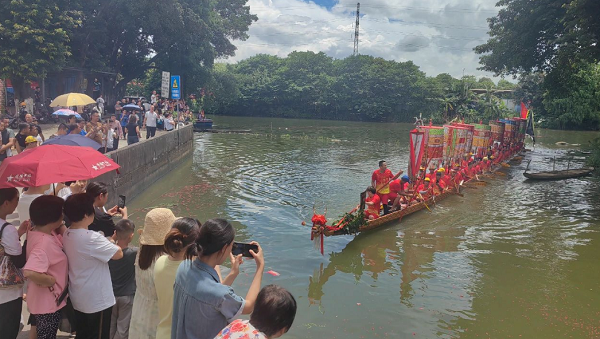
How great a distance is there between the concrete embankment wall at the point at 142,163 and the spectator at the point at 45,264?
24.8ft

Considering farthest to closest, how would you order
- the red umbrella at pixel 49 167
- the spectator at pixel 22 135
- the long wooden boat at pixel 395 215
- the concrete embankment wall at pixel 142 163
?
the concrete embankment wall at pixel 142 163 → the long wooden boat at pixel 395 215 → the spectator at pixel 22 135 → the red umbrella at pixel 49 167

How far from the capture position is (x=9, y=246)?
12.6 ft

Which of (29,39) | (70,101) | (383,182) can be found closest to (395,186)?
(383,182)

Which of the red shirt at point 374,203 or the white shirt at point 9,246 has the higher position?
the white shirt at point 9,246

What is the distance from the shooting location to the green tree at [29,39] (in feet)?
67.1

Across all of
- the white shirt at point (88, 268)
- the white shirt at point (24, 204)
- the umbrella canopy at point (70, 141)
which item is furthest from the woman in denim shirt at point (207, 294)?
the umbrella canopy at point (70, 141)

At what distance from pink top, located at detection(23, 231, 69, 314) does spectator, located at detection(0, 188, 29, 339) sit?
0.61 feet

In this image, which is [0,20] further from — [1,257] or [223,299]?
[223,299]

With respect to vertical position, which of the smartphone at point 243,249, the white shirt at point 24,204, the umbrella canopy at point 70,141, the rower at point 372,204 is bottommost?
the rower at point 372,204

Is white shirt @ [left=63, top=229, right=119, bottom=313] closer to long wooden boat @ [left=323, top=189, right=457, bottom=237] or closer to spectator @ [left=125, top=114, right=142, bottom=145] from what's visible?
long wooden boat @ [left=323, top=189, right=457, bottom=237]

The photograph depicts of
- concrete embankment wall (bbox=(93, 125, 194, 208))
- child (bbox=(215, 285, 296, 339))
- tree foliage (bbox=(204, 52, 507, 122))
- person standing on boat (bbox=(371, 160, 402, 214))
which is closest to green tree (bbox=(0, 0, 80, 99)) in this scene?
concrete embankment wall (bbox=(93, 125, 194, 208))

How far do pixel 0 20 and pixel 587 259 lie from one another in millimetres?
25016

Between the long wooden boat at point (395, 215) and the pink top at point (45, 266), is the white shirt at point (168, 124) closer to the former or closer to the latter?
the long wooden boat at point (395, 215)

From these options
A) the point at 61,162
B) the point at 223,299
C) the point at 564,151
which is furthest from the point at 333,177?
the point at 564,151
